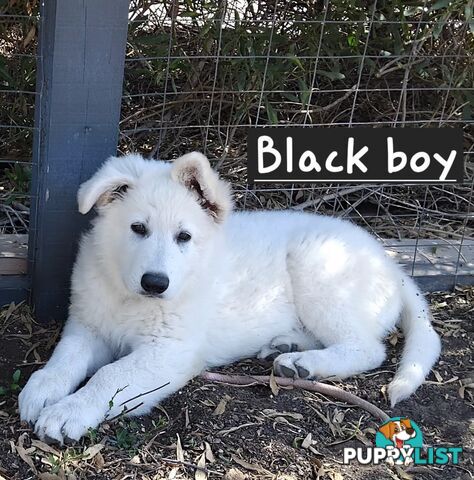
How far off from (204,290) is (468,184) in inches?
104

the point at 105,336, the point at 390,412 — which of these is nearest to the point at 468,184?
the point at 390,412

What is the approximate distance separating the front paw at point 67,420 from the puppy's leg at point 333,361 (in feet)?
2.96

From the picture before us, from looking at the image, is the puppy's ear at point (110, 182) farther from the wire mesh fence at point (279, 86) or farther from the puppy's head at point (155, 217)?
the wire mesh fence at point (279, 86)

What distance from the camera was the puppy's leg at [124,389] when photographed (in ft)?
10.3

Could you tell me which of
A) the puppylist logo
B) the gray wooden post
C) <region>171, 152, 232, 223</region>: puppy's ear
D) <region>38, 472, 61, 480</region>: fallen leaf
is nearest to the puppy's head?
<region>171, 152, 232, 223</region>: puppy's ear

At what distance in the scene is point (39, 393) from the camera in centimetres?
331

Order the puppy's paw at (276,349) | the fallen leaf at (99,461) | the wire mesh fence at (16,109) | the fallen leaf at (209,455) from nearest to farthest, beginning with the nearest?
the fallen leaf at (99,461)
the fallen leaf at (209,455)
the puppy's paw at (276,349)
the wire mesh fence at (16,109)

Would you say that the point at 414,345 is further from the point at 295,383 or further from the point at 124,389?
the point at 124,389

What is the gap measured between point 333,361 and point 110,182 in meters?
1.27

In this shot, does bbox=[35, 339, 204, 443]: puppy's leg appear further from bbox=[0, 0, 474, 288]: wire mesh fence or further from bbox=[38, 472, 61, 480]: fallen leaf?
bbox=[0, 0, 474, 288]: wire mesh fence

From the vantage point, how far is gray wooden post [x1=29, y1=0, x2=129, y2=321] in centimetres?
363

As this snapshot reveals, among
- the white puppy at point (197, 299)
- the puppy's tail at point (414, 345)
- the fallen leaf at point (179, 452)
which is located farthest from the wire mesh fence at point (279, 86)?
the fallen leaf at point (179, 452)

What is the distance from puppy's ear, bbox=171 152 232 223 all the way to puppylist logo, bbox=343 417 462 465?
1.13m

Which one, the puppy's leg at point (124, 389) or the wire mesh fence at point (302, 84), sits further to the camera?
the wire mesh fence at point (302, 84)
